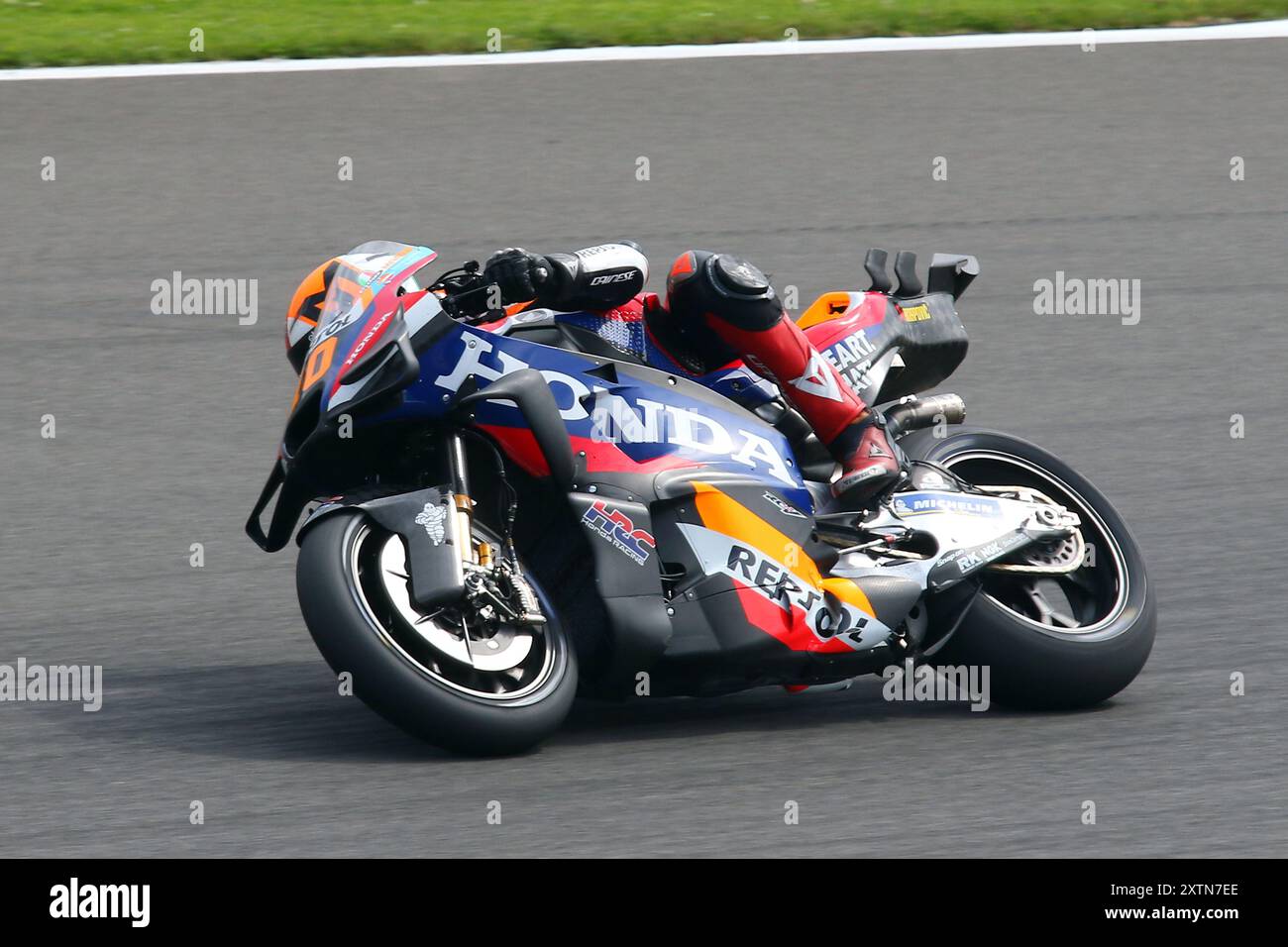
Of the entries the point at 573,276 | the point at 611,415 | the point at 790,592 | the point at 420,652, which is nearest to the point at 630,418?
the point at 611,415

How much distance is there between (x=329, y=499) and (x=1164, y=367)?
17.1 ft

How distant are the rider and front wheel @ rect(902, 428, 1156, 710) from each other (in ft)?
1.17

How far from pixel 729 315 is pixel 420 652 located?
121 cm

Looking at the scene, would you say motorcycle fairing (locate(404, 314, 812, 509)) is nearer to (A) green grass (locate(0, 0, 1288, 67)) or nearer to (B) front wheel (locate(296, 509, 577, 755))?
(B) front wheel (locate(296, 509, 577, 755))

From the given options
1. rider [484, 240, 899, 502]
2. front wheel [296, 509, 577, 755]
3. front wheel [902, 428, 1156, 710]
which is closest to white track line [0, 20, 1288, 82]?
front wheel [902, 428, 1156, 710]

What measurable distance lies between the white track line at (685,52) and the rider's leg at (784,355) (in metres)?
7.74

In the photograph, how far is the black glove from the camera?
5297mm

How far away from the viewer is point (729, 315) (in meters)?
5.61

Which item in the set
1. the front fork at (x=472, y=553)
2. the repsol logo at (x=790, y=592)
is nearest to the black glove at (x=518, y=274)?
the front fork at (x=472, y=553)

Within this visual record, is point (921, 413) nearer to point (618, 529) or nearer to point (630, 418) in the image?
point (630, 418)

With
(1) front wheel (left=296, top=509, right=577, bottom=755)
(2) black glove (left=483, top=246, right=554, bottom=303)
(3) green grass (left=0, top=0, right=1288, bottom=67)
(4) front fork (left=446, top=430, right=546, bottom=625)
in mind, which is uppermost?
(3) green grass (left=0, top=0, right=1288, bottom=67)

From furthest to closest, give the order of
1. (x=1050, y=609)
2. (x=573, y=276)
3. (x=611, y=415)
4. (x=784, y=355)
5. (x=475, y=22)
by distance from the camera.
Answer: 1. (x=475, y=22)
2. (x=1050, y=609)
3. (x=784, y=355)
4. (x=611, y=415)
5. (x=573, y=276)

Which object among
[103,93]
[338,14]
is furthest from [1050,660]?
[338,14]

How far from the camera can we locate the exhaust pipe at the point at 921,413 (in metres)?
6.27
